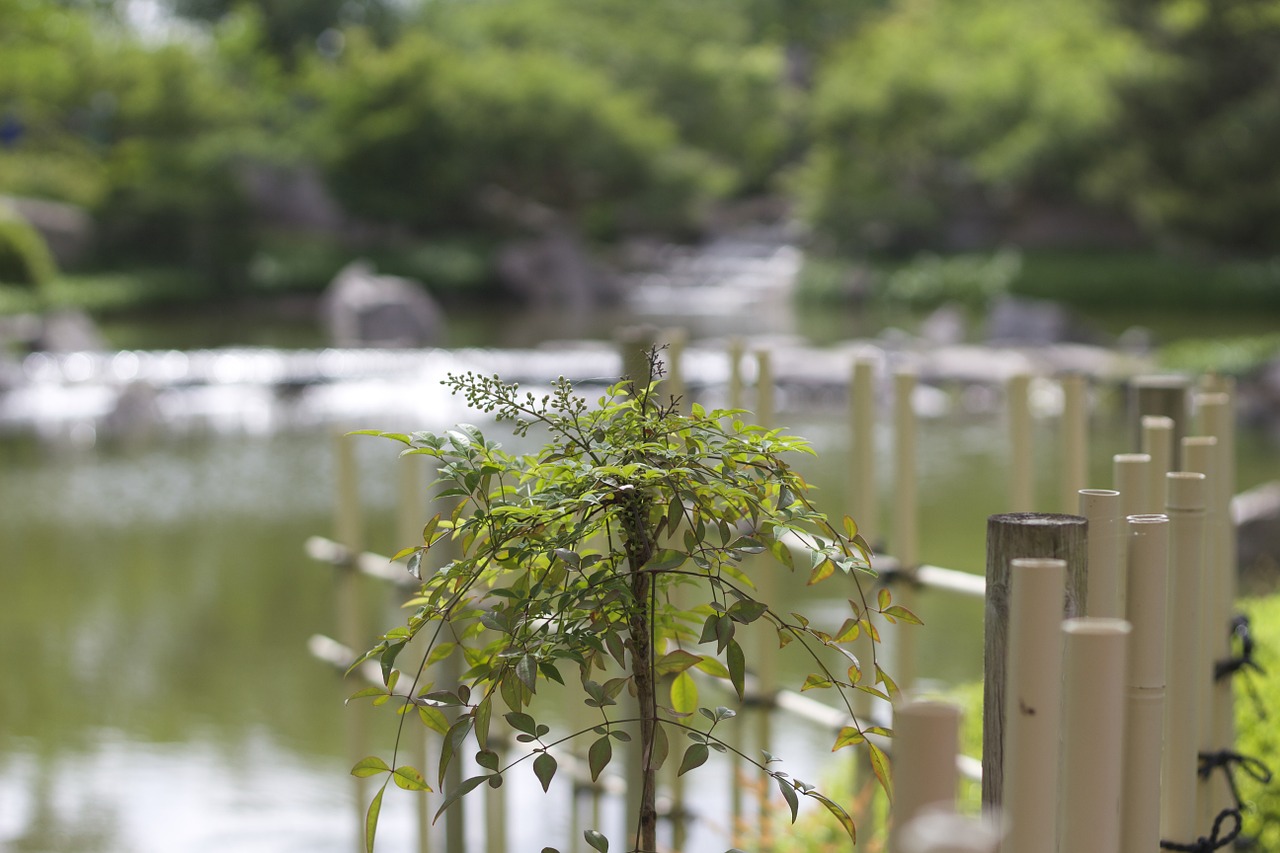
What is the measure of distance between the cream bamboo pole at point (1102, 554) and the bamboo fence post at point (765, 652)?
869mm

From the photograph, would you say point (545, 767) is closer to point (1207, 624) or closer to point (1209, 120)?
point (1207, 624)

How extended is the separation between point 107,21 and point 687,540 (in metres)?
25.5

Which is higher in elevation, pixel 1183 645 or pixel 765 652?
pixel 1183 645

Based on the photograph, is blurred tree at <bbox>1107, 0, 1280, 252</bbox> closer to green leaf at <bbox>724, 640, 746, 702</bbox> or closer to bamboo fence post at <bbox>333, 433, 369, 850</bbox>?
bamboo fence post at <bbox>333, 433, 369, 850</bbox>

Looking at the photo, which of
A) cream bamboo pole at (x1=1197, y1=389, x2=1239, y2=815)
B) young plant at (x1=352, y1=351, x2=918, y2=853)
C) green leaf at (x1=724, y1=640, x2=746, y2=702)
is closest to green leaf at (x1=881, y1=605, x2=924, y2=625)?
young plant at (x1=352, y1=351, x2=918, y2=853)

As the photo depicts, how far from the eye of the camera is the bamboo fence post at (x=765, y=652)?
93.6 inches

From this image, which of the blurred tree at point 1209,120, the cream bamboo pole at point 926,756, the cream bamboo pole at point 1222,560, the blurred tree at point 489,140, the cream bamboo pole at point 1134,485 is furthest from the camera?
the blurred tree at point 489,140

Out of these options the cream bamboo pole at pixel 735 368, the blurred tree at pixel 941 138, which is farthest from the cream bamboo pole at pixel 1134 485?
the blurred tree at pixel 941 138

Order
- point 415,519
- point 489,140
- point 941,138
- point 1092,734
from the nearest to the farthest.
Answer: point 1092,734, point 415,519, point 941,138, point 489,140

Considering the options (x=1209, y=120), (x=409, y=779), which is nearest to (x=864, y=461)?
(x=409, y=779)

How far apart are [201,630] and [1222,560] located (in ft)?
13.7

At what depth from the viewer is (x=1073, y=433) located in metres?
2.22

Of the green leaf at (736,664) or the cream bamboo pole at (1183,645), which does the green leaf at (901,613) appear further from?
the cream bamboo pole at (1183,645)

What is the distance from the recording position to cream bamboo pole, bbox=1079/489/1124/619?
1.33 meters
